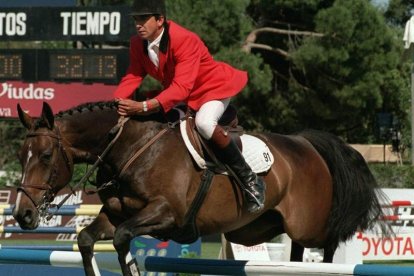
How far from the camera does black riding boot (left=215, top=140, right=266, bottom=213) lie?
6543 millimetres

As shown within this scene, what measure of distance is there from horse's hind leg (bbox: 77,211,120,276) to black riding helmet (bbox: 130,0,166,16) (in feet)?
4.42

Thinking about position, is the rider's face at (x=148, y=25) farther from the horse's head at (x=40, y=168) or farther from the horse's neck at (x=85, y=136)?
the horse's head at (x=40, y=168)

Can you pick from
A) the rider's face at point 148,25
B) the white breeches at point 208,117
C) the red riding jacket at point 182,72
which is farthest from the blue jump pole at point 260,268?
the rider's face at point 148,25

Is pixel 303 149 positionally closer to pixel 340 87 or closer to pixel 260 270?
pixel 260 270

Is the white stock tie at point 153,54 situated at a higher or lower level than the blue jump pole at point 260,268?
higher

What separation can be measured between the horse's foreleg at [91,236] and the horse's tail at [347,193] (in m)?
1.82

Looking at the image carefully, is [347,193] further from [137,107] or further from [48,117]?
[48,117]

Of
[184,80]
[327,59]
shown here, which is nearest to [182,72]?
[184,80]

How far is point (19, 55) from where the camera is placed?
57.9 ft

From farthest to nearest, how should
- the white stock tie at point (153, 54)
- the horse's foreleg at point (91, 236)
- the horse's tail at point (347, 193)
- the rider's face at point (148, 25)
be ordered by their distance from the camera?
the horse's tail at point (347, 193) → the white stock tie at point (153, 54) → the rider's face at point (148, 25) → the horse's foreleg at point (91, 236)

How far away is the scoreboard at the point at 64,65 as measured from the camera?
1694 cm

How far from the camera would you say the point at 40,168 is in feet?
20.0

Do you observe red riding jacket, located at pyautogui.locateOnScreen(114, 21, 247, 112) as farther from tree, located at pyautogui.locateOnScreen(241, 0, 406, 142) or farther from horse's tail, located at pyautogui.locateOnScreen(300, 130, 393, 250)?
tree, located at pyautogui.locateOnScreen(241, 0, 406, 142)

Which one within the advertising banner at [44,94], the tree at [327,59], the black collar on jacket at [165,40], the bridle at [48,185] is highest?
the black collar on jacket at [165,40]
